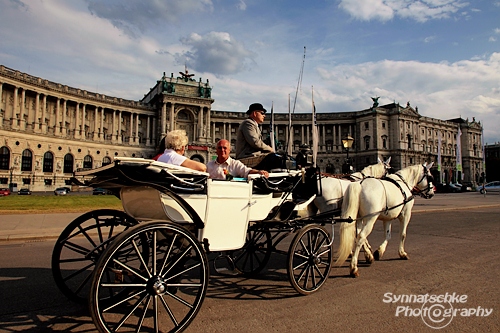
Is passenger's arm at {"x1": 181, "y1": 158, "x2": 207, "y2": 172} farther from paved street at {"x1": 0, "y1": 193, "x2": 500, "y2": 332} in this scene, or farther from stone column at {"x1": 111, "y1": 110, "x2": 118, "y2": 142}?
stone column at {"x1": 111, "y1": 110, "x2": 118, "y2": 142}

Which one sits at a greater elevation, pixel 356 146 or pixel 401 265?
pixel 356 146

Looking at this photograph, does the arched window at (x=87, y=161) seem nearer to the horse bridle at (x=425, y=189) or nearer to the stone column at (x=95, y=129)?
the stone column at (x=95, y=129)

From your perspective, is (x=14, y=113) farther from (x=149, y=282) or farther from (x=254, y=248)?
(x=149, y=282)

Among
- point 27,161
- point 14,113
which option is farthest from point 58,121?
point 27,161

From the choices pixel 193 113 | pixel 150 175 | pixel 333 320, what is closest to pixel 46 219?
pixel 150 175

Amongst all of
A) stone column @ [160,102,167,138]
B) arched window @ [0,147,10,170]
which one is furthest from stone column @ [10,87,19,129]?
stone column @ [160,102,167,138]

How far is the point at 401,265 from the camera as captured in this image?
252 inches

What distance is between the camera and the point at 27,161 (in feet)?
181

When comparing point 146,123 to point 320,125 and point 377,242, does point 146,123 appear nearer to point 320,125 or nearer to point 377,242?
point 320,125

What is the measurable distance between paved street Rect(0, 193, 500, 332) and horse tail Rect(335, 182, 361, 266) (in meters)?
0.43

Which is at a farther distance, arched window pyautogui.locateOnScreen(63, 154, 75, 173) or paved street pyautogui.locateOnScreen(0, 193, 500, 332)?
arched window pyautogui.locateOnScreen(63, 154, 75, 173)

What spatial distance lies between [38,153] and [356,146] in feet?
231

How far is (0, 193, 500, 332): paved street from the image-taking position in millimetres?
3717

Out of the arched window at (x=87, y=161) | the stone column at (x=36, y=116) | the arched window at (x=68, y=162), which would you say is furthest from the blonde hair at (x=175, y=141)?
the arched window at (x=87, y=161)
